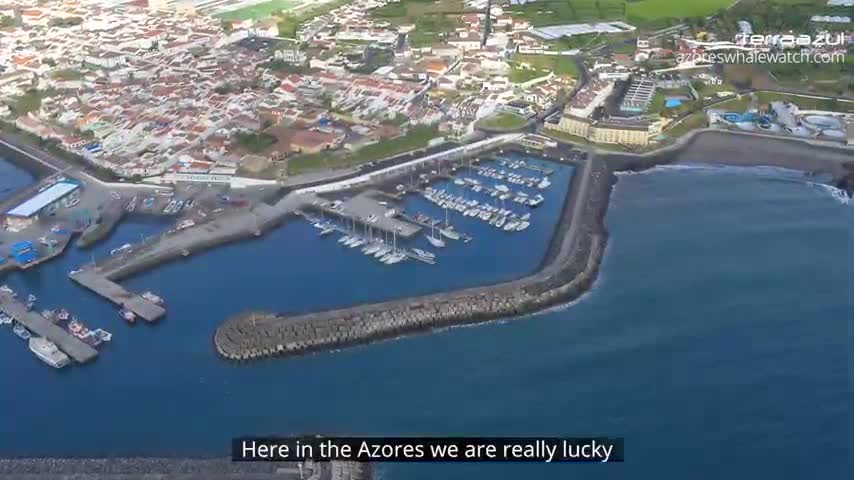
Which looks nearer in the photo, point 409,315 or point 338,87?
point 409,315

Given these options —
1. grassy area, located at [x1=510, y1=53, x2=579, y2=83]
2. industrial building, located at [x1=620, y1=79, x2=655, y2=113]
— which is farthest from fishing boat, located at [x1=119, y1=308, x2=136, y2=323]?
grassy area, located at [x1=510, y1=53, x2=579, y2=83]

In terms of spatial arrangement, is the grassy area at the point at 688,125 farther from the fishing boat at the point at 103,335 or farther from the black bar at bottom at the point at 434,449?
the fishing boat at the point at 103,335

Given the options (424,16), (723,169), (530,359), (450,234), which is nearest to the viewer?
(530,359)

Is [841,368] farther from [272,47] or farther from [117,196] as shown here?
[272,47]

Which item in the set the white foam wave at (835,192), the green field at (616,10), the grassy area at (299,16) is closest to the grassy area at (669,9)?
the green field at (616,10)

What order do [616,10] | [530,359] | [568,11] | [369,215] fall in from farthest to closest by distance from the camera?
[616,10] < [568,11] < [369,215] < [530,359]

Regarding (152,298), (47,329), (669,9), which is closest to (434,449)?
(152,298)

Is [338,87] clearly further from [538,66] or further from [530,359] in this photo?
[530,359]

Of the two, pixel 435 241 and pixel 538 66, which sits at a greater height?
pixel 538 66
